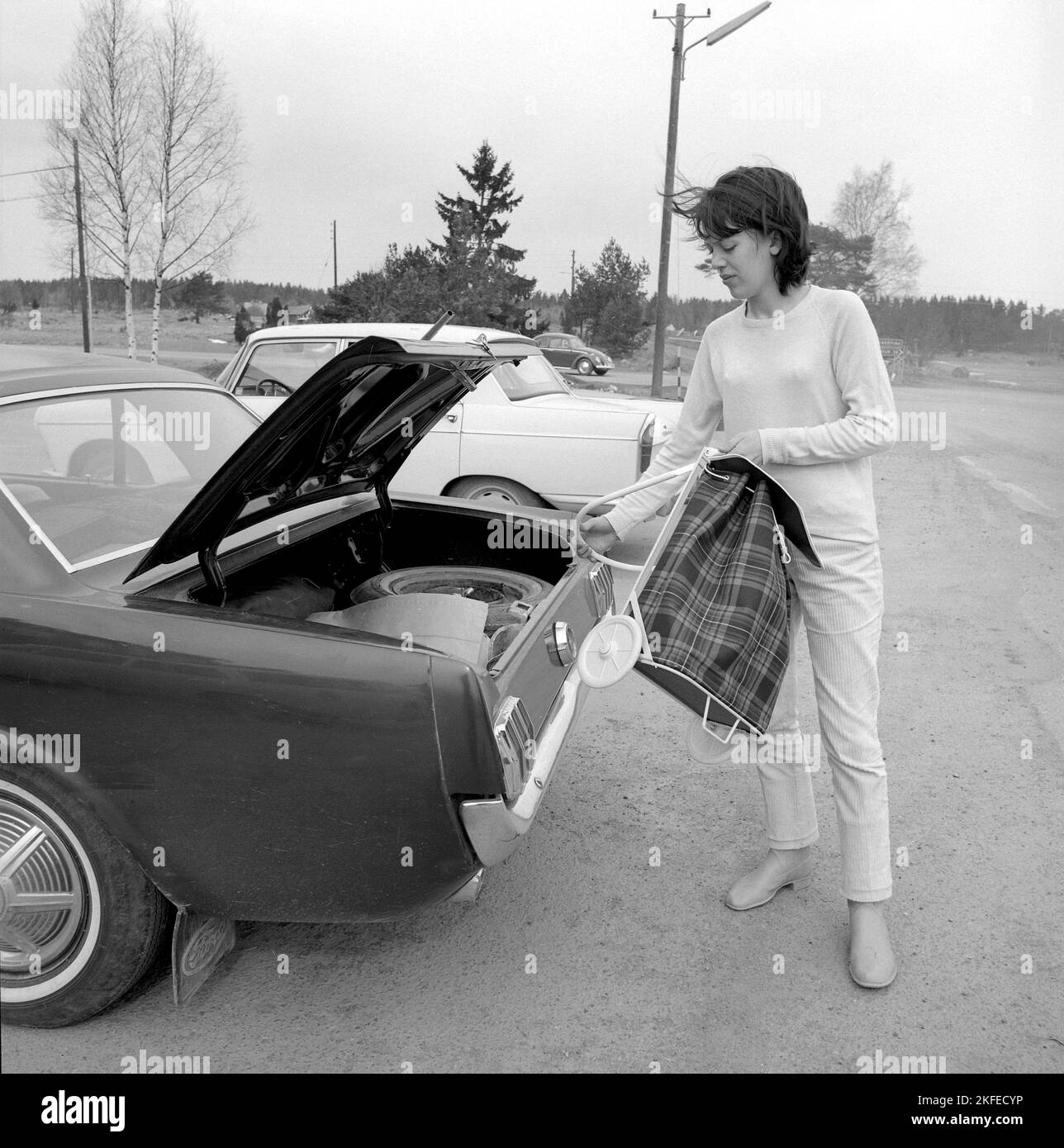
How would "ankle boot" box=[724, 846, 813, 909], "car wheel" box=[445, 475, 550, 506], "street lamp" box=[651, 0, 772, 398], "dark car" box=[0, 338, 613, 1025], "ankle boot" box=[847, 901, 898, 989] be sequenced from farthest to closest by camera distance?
"street lamp" box=[651, 0, 772, 398], "car wheel" box=[445, 475, 550, 506], "ankle boot" box=[724, 846, 813, 909], "ankle boot" box=[847, 901, 898, 989], "dark car" box=[0, 338, 613, 1025]

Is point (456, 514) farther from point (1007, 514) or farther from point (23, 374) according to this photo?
point (1007, 514)

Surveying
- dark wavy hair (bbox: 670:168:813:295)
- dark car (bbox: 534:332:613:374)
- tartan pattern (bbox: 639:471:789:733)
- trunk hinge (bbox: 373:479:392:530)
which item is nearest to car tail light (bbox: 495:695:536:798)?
tartan pattern (bbox: 639:471:789:733)

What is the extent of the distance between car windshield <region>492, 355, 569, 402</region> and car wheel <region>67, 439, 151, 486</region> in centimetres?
472

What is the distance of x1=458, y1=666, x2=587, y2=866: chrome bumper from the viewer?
2277 mm

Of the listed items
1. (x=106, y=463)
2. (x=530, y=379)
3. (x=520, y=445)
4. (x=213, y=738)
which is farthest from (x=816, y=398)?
(x=530, y=379)

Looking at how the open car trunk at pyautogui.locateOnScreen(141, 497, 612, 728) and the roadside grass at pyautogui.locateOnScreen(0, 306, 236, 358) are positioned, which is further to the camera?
the roadside grass at pyautogui.locateOnScreen(0, 306, 236, 358)

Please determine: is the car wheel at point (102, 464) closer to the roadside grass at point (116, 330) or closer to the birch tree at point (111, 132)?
the birch tree at point (111, 132)

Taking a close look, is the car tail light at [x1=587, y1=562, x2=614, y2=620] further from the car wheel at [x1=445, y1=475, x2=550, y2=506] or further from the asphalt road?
the car wheel at [x1=445, y1=475, x2=550, y2=506]

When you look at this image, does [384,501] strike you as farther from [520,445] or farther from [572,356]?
[572,356]

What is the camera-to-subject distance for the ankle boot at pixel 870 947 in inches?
107

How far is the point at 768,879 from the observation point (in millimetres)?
3139
